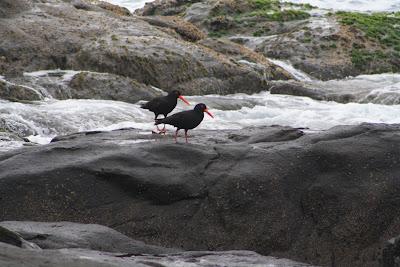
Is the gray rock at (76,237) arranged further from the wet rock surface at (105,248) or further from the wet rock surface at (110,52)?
the wet rock surface at (110,52)

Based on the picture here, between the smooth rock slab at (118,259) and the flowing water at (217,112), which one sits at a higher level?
the smooth rock slab at (118,259)

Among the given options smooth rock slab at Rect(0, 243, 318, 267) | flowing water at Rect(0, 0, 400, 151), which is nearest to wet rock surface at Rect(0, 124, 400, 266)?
smooth rock slab at Rect(0, 243, 318, 267)

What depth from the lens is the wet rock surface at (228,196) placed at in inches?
349

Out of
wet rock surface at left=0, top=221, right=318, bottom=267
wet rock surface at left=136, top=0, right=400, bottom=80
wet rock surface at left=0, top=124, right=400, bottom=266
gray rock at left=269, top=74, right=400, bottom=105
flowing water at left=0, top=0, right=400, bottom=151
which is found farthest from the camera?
wet rock surface at left=136, top=0, right=400, bottom=80

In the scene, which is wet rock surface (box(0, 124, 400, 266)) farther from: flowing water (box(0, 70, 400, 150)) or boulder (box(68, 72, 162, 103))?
boulder (box(68, 72, 162, 103))

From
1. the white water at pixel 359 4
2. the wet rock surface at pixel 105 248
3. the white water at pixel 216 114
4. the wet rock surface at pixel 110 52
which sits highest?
the white water at pixel 359 4

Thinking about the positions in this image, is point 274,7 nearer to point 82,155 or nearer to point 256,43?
point 256,43

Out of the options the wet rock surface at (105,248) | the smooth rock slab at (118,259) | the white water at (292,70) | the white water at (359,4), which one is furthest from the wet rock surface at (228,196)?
the white water at (359,4)

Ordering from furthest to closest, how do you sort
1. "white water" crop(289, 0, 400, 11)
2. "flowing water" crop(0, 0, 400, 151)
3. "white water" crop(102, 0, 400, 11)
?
"white water" crop(289, 0, 400, 11) < "white water" crop(102, 0, 400, 11) < "flowing water" crop(0, 0, 400, 151)

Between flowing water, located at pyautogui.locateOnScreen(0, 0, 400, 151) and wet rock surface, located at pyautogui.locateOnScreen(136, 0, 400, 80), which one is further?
wet rock surface, located at pyautogui.locateOnScreen(136, 0, 400, 80)

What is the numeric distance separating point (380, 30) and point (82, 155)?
2597 centimetres

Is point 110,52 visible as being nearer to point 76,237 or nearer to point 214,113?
point 214,113

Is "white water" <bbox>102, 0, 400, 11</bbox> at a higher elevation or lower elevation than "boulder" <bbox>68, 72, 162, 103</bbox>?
higher

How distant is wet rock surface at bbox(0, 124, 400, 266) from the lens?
888 centimetres
